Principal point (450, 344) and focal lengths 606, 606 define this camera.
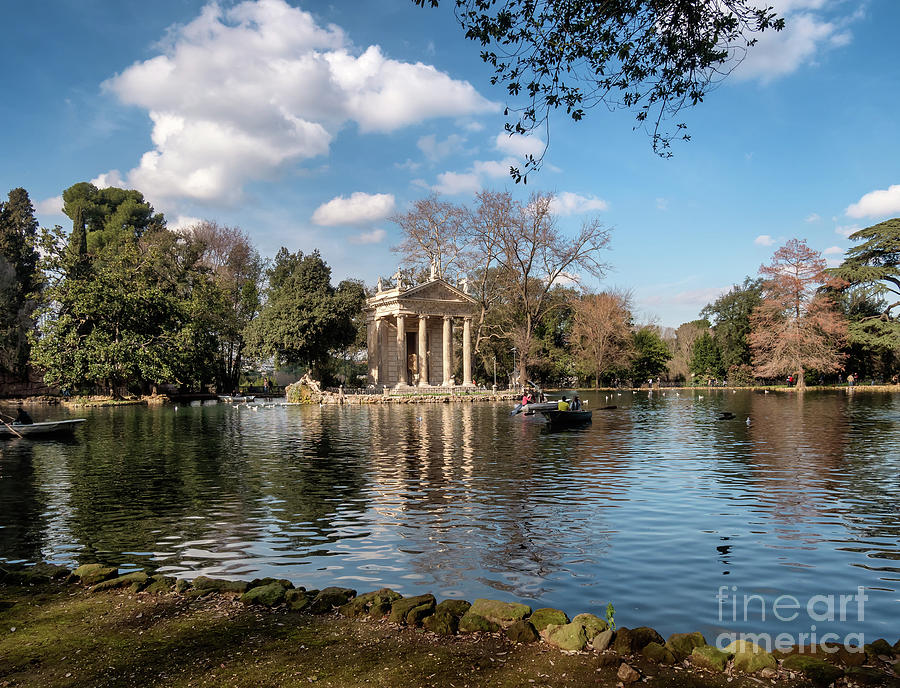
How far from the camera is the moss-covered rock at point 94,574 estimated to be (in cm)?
750

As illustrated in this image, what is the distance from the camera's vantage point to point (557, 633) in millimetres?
5566

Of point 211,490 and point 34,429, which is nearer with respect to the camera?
point 211,490

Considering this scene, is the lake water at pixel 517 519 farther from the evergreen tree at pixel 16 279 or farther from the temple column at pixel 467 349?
the evergreen tree at pixel 16 279

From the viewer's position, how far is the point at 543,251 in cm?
5450

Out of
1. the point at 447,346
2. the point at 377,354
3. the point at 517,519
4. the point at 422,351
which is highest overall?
the point at 447,346

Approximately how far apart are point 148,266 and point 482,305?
33168mm

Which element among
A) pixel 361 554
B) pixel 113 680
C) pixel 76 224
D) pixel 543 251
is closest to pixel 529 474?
pixel 361 554

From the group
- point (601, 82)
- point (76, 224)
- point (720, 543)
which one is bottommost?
point (720, 543)

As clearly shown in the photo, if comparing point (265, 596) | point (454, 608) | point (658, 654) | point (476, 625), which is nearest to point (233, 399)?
point (265, 596)

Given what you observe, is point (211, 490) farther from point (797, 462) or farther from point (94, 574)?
point (797, 462)

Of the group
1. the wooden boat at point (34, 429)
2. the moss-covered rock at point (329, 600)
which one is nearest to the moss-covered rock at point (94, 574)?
the moss-covered rock at point (329, 600)

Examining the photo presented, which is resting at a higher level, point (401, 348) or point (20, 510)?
point (401, 348)

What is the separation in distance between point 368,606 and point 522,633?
1.72 meters

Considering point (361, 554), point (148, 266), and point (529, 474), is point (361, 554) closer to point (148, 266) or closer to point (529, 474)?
point (529, 474)
